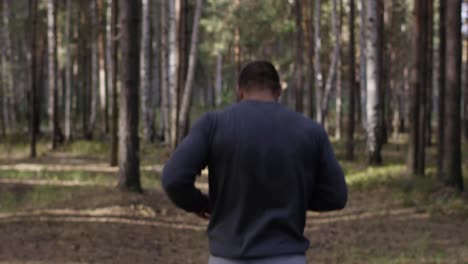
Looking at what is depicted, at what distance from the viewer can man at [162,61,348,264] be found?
3242 mm

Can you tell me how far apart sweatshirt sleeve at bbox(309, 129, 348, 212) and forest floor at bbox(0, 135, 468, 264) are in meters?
6.06

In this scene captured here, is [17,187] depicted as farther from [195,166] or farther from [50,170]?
[195,166]

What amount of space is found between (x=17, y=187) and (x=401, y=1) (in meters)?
30.5

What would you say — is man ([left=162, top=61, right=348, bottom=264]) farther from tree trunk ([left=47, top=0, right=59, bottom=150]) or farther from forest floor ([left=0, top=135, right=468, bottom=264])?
tree trunk ([left=47, top=0, right=59, bottom=150])

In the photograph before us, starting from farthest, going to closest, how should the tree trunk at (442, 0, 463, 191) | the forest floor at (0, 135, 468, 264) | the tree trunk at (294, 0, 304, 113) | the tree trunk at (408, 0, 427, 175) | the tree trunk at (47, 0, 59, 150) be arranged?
the tree trunk at (294, 0, 304, 113) → the tree trunk at (47, 0, 59, 150) → the tree trunk at (408, 0, 427, 175) → the tree trunk at (442, 0, 463, 191) → the forest floor at (0, 135, 468, 264)

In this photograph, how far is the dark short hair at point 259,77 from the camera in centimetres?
341

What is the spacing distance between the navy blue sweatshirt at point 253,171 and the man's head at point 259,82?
60 mm

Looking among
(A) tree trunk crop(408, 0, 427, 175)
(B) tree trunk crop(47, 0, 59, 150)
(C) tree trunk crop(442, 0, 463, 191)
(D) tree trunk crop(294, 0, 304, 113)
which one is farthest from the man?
(D) tree trunk crop(294, 0, 304, 113)

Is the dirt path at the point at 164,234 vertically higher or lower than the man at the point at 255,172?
lower

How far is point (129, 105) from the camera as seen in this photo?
43.5 feet

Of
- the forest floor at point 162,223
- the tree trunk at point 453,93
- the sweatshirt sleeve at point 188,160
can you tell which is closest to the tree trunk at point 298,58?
the forest floor at point 162,223

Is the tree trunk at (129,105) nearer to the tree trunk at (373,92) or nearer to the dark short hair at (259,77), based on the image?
the tree trunk at (373,92)

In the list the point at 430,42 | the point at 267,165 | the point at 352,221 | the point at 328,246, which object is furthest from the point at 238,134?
the point at 430,42

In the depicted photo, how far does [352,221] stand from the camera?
13.0 meters
